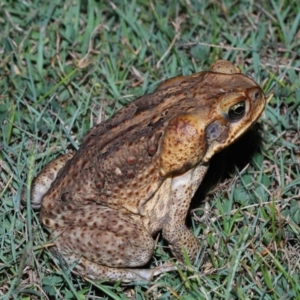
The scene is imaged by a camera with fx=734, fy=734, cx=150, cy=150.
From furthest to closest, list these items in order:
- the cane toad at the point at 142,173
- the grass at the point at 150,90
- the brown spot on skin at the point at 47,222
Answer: the brown spot on skin at the point at 47,222 → the grass at the point at 150,90 → the cane toad at the point at 142,173

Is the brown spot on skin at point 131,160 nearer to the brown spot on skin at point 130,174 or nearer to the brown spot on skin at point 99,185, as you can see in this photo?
the brown spot on skin at point 130,174

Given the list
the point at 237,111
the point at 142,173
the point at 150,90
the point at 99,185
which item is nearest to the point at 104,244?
the point at 99,185

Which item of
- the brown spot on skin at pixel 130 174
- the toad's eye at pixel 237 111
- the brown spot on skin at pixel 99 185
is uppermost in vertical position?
the brown spot on skin at pixel 99 185

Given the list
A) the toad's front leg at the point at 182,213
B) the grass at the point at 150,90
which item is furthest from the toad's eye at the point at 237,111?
the grass at the point at 150,90

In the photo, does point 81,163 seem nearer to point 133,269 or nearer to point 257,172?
point 133,269

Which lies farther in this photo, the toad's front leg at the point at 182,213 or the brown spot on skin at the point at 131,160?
the toad's front leg at the point at 182,213

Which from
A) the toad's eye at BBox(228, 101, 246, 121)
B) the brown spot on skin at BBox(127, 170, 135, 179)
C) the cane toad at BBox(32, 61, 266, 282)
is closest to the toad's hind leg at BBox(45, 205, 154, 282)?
the cane toad at BBox(32, 61, 266, 282)

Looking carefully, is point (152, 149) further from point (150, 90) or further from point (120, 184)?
point (150, 90)

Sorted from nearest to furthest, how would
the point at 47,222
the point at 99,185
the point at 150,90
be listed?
A: the point at 99,185, the point at 47,222, the point at 150,90
